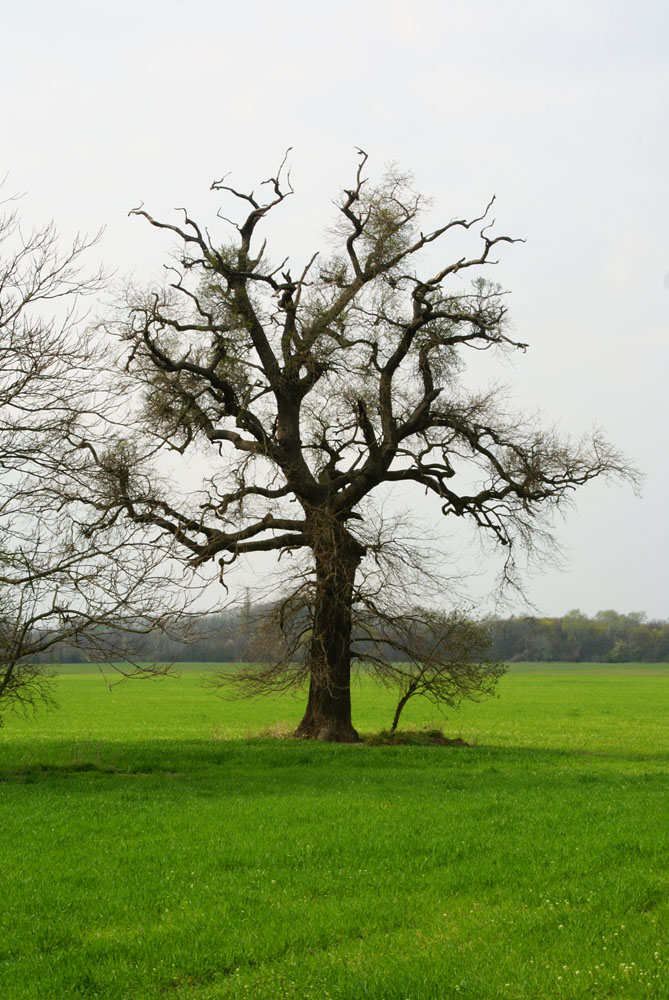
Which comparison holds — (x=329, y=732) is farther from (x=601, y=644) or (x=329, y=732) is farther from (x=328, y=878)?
(x=601, y=644)

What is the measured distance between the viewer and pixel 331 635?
2362cm

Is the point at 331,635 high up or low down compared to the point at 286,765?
up

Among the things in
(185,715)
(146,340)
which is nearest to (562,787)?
(146,340)

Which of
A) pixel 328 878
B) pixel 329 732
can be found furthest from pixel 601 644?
pixel 328 878

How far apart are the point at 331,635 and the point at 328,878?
553 inches

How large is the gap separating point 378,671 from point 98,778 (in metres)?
8.07

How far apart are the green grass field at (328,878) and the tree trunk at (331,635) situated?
339 centimetres

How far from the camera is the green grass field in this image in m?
6.99

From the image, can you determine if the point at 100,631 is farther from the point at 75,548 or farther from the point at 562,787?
the point at 562,787

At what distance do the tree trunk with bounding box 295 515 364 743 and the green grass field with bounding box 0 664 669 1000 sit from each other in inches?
133

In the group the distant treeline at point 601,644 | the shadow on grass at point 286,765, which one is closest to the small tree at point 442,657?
the shadow on grass at point 286,765

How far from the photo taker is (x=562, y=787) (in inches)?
647

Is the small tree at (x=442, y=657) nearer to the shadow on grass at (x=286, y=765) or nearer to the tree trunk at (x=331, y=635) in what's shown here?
the tree trunk at (x=331, y=635)

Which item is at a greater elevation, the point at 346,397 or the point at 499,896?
the point at 346,397
